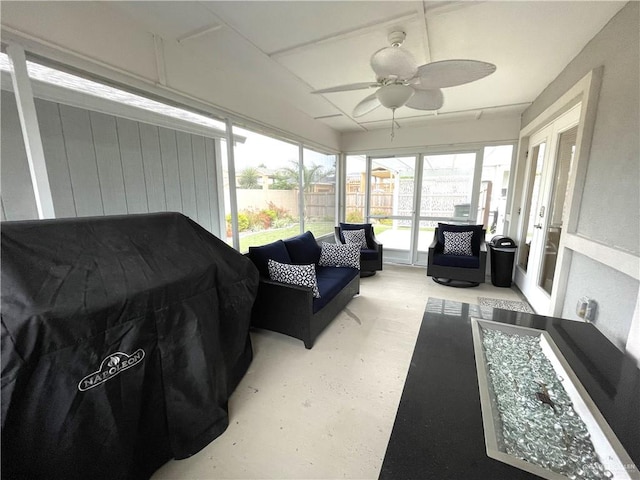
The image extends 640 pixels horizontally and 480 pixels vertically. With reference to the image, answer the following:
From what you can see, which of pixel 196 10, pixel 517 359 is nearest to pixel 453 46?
pixel 196 10

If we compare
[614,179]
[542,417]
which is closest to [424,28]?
[614,179]

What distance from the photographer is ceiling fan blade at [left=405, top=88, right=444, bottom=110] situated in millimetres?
2021

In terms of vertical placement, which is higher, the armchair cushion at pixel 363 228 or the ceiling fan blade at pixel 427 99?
the ceiling fan blade at pixel 427 99

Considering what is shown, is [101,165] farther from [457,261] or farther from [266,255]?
[457,261]

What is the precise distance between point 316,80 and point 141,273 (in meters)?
2.39

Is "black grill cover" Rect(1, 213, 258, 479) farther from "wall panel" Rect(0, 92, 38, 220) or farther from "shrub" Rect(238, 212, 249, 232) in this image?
"shrub" Rect(238, 212, 249, 232)

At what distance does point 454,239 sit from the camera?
392 centimetres

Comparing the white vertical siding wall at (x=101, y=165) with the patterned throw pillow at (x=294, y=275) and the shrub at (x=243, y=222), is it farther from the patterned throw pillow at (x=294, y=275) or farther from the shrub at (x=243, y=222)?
the patterned throw pillow at (x=294, y=275)

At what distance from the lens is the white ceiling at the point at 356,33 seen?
162cm

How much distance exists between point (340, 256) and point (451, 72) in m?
2.19

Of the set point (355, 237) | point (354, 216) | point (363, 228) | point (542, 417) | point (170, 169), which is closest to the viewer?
point (542, 417)

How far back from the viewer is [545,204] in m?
2.90

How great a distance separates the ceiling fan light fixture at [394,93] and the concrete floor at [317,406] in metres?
1.99

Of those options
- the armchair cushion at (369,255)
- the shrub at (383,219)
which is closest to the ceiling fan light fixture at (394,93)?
the armchair cushion at (369,255)
